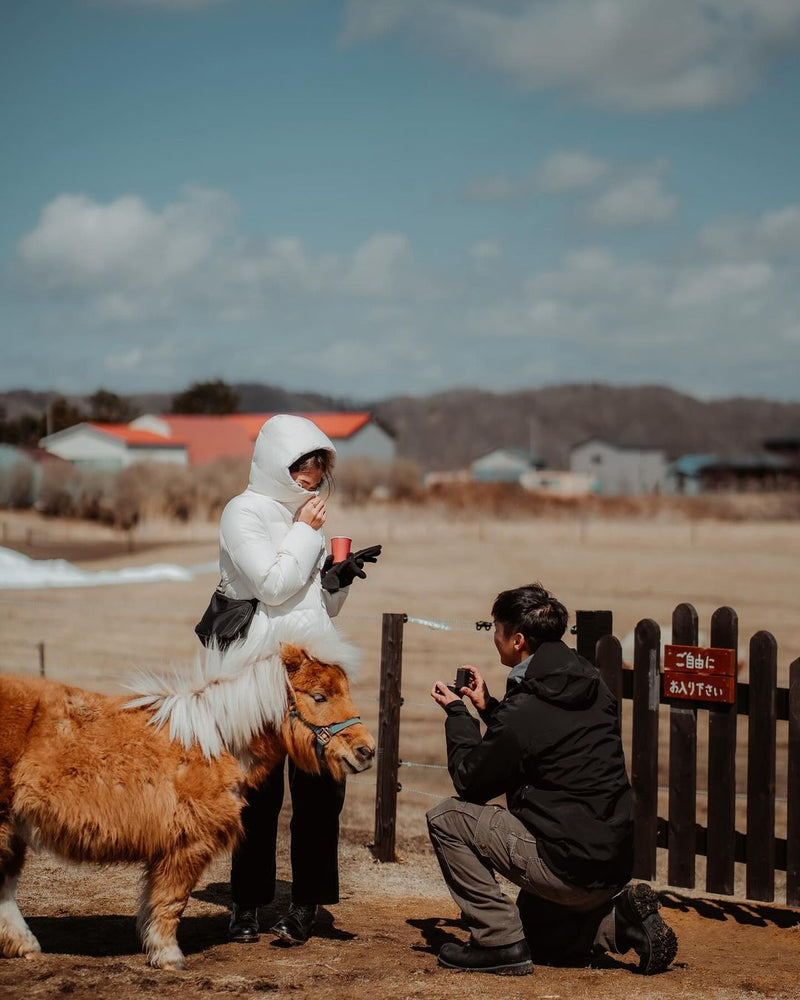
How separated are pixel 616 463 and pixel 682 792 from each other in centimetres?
11758

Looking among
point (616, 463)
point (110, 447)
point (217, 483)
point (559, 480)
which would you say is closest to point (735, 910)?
point (217, 483)

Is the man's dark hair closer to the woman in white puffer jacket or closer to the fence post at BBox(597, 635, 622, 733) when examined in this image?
the woman in white puffer jacket

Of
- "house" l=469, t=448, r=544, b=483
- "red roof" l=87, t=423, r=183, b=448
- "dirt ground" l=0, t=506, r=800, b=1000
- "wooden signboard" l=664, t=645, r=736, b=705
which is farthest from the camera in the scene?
"house" l=469, t=448, r=544, b=483

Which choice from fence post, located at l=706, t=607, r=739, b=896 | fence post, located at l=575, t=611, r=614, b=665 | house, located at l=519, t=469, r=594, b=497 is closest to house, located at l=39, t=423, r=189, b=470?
fence post, located at l=575, t=611, r=614, b=665

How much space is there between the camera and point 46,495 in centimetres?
3669

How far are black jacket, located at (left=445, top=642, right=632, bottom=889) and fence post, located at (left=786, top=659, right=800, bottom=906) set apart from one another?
1.84 m

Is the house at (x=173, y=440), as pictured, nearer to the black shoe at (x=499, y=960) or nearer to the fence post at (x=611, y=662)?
the fence post at (x=611, y=662)

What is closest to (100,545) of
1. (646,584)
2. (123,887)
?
(646,584)

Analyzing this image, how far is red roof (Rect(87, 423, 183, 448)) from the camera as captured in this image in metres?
46.5

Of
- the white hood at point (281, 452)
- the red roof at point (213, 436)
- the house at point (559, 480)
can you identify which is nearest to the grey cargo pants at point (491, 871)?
the white hood at point (281, 452)

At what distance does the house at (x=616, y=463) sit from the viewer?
117688 mm

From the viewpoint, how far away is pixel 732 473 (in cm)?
9506

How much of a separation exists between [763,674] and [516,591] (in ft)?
6.76

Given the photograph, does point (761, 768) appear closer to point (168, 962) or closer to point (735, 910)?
point (735, 910)
